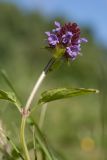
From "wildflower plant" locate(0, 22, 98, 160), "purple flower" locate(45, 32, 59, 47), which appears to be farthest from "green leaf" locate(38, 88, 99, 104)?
"purple flower" locate(45, 32, 59, 47)

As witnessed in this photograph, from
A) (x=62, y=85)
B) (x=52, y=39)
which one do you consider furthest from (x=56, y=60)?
(x=62, y=85)

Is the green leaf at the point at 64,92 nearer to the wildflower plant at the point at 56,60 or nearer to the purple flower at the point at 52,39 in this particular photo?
the wildflower plant at the point at 56,60

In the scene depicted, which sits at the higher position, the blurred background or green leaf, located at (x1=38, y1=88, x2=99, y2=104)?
green leaf, located at (x1=38, y1=88, x2=99, y2=104)

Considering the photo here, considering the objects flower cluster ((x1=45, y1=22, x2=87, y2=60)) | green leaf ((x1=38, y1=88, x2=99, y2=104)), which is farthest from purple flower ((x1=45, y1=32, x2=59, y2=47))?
green leaf ((x1=38, y1=88, x2=99, y2=104))

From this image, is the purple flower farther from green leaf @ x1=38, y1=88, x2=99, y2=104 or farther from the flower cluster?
Answer: green leaf @ x1=38, y1=88, x2=99, y2=104

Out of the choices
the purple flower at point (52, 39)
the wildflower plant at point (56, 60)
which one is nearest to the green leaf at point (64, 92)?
the wildflower plant at point (56, 60)

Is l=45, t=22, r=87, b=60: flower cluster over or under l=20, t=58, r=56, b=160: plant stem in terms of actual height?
over

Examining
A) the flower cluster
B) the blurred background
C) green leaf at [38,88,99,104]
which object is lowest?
the blurred background

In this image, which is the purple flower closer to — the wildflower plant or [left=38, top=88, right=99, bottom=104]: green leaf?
the wildflower plant

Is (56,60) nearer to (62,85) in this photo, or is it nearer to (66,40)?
(66,40)

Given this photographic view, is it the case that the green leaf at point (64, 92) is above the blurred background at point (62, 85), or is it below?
above
